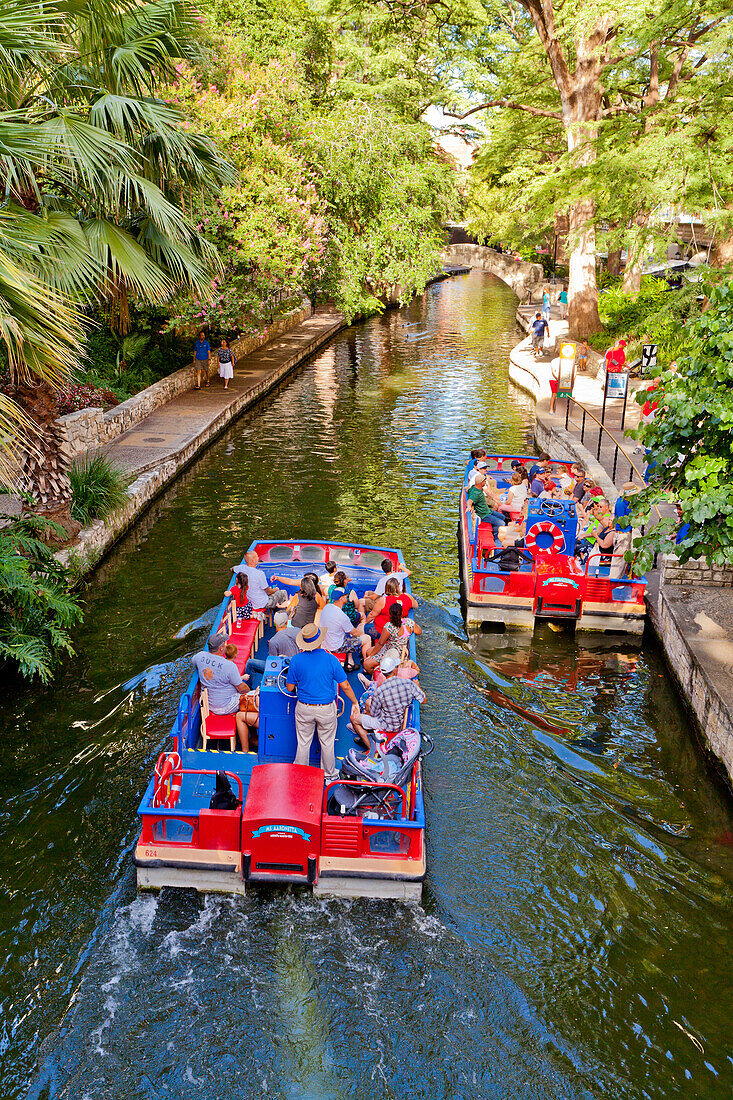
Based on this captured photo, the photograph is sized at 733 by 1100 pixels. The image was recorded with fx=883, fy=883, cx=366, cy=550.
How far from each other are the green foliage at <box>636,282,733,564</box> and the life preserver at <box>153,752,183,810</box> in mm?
5469

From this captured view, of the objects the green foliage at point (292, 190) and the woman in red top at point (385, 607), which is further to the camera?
the green foliage at point (292, 190)

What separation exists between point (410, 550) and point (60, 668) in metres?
6.48

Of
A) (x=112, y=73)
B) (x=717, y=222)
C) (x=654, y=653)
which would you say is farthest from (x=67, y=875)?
(x=717, y=222)

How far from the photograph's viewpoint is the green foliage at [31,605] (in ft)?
33.4

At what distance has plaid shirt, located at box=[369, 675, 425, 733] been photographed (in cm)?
812

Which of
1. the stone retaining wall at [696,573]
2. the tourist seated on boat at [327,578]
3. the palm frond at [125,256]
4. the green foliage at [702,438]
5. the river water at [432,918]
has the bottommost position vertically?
the river water at [432,918]

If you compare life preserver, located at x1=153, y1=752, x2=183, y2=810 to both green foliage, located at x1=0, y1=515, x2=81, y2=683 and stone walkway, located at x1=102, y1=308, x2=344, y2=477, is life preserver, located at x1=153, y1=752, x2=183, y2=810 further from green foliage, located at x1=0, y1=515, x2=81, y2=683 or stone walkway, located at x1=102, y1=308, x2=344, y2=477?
stone walkway, located at x1=102, y1=308, x2=344, y2=477

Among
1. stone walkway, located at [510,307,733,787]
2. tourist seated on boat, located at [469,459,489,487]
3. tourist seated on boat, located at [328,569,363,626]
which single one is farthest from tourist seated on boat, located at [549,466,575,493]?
tourist seated on boat, located at [328,569,363,626]

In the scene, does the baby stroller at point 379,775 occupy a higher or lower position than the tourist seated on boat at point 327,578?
lower

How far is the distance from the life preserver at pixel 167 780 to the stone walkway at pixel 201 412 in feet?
34.4

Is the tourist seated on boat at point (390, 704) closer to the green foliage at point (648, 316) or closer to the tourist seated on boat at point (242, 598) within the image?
the tourist seated on boat at point (242, 598)

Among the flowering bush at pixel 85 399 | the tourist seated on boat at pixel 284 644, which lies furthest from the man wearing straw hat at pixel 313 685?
the flowering bush at pixel 85 399

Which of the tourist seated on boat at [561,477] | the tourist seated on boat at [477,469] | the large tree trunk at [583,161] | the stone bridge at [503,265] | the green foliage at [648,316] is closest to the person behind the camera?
the tourist seated on boat at [561,477]

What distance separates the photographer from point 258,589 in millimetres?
10789
